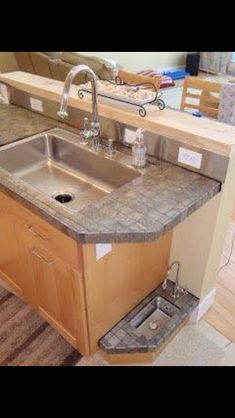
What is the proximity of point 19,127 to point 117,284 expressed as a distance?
1.02 meters

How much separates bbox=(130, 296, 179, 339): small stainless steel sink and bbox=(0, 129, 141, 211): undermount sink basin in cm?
65

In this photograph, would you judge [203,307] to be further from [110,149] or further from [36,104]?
[36,104]

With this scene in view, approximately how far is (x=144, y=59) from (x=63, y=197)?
5.95m

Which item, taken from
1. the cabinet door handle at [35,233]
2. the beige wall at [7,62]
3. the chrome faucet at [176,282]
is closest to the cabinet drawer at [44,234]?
the cabinet door handle at [35,233]

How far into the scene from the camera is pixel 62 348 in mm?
1655

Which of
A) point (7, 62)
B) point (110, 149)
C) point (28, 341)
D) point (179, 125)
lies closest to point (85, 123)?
point (110, 149)

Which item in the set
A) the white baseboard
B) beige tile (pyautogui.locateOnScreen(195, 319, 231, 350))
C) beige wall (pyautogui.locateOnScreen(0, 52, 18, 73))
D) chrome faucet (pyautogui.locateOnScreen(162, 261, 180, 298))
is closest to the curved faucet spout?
chrome faucet (pyautogui.locateOnScreen(162, 261, 180, 298))

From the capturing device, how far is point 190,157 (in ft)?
4.39

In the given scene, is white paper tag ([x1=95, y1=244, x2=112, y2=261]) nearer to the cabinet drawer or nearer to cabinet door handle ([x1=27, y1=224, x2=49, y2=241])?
the cabinet drawer

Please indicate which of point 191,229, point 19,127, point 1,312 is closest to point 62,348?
point 1,312
